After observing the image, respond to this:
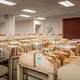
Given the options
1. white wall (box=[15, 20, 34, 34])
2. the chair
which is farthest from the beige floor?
white wall (box=[15, 20, 34, 34])

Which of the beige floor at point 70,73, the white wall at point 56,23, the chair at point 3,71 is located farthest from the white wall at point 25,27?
the beige floor at point 70,73

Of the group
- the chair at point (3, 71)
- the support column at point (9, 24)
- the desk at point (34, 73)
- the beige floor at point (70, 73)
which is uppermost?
the support column at point (9, 24)

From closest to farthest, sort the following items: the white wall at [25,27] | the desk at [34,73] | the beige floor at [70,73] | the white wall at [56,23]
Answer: the beige floor at [70,73] < the desk at [34,73] < the white wall at [56,23] < the white wall at [25,27]

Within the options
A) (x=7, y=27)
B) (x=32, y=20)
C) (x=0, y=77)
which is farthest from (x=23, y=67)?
(x=32, y=20)

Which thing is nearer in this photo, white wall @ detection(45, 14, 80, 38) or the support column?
the support column

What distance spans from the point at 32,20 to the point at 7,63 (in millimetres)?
10100

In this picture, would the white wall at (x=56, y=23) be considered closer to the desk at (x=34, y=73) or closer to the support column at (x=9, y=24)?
the support column at (x=9, y=24)

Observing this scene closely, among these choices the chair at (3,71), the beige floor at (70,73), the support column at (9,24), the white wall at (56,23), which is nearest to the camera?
the beige floor at (70,73)

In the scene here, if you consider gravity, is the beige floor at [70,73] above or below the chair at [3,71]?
above

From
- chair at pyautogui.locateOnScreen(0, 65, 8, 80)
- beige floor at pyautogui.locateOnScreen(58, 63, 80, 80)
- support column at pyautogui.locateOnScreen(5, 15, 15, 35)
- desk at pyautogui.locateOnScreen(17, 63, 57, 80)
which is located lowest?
chair at pyautogui.locateOnScreen(0, 65, 8, 80)

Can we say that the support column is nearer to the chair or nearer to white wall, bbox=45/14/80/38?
white wall, bbox=45/14/80/38

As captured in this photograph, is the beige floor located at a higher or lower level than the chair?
higher

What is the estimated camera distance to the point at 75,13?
9.18m

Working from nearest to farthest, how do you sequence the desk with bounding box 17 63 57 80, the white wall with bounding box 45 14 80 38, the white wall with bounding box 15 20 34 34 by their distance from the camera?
the desk with bounding box 17 63 57 80 < the white wall with bounding box 45 14 80 38 < the white wall with bounding box 15 20 34 34
